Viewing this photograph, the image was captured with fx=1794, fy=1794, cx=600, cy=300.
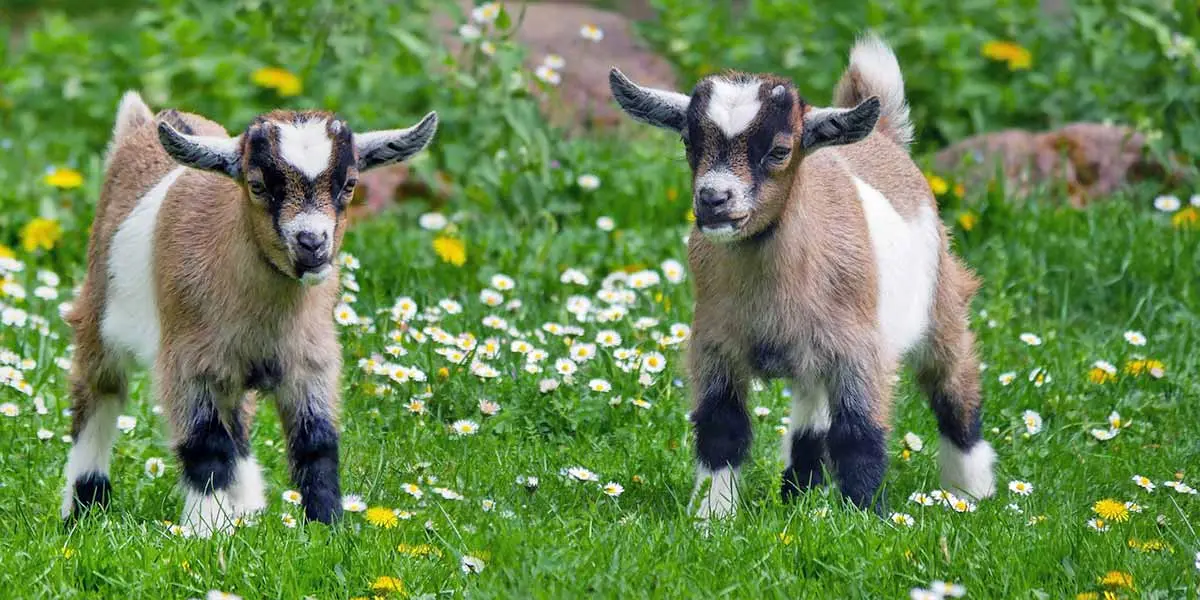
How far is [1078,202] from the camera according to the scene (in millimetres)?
8133

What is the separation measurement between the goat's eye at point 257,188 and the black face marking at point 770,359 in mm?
1425

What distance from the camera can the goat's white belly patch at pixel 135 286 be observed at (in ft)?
17.1

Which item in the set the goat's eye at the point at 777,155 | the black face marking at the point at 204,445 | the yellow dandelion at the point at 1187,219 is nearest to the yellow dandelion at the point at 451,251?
the black face marking at the point at 204,445

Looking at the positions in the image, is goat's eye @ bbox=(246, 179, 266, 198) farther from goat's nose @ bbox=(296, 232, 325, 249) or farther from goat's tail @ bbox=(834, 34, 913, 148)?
goat's tail @ bbox=(834, 34, 913, 148)

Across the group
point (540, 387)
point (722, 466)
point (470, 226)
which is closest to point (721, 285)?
point (722, 466)

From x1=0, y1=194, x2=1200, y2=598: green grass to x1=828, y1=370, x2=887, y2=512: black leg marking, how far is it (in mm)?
146

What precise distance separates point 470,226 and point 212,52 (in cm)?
226

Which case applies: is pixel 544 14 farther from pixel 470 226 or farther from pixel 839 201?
pixel 839 201

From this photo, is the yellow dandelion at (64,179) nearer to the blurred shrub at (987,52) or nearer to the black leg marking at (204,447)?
the black leg marking at (204,447)

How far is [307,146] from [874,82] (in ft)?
6.78

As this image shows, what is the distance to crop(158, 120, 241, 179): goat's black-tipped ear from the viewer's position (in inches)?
186

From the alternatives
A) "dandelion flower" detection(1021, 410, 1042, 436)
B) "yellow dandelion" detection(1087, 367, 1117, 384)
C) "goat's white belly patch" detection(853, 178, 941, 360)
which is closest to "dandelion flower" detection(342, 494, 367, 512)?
"goat's white belly patch" detection(853, 178, 941, 360)

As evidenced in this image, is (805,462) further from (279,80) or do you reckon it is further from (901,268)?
(279,80)

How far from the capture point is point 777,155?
485cm
